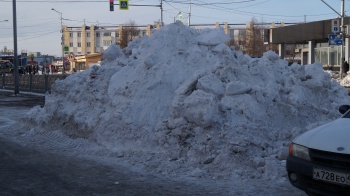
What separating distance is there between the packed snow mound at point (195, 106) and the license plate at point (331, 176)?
166cm

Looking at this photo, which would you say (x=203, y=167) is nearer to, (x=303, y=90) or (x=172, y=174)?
(x=172, y=174)

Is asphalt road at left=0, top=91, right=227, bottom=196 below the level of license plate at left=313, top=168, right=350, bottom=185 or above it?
below

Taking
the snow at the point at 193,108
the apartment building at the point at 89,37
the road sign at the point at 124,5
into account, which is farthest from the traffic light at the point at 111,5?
the apartment building at the point at 89,37

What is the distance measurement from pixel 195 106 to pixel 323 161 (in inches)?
140

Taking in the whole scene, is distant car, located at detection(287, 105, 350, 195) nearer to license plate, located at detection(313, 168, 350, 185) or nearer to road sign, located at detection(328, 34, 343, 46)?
license plate, located at detection(313, 168, 350, 185)

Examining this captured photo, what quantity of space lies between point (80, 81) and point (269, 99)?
5363mm

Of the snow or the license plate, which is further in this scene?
the snow

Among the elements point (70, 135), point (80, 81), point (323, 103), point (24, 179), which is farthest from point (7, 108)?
point (323, 103)

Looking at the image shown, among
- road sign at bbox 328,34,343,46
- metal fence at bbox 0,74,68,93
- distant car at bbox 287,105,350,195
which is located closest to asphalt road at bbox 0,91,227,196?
distant car at bbox 287,105,350,195

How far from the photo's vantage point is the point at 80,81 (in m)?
11.4

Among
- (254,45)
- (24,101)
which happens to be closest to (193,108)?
(24,101)

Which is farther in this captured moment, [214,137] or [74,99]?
[74,99]

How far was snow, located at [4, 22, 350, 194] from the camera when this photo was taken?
22.7 ft

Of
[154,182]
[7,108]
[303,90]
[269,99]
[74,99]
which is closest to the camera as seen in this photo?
[154,182]
